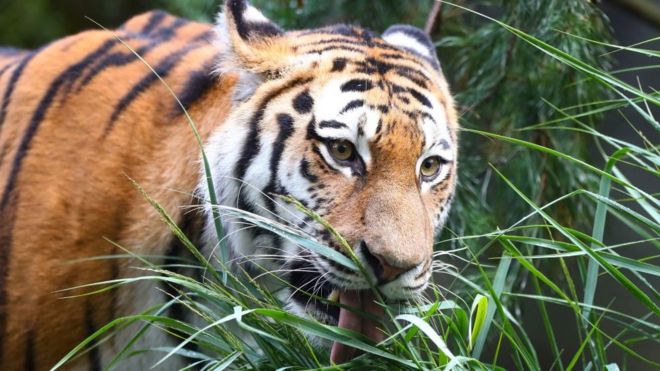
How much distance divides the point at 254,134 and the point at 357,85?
0.30 m

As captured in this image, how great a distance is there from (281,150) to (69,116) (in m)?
0.79

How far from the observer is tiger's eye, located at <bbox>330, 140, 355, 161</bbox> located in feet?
7.84

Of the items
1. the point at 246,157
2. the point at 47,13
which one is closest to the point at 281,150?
the point at 246,157

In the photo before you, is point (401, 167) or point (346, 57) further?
point (346, 57)

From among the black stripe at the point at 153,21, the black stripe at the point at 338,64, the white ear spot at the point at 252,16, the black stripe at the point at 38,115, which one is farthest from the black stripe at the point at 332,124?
the black stripe at the point at 153,21

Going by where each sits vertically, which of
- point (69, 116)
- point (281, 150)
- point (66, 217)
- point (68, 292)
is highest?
point (281, 150)

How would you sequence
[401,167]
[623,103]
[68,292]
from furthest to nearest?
[68,292] < [401,167] < [623,103]

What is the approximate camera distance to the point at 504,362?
6164 mm

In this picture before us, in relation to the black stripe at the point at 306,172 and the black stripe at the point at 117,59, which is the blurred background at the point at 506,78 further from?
the black stripe at the point at 306,172

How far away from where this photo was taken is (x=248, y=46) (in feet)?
8.75

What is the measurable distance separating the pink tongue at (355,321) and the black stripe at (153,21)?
4.99ft

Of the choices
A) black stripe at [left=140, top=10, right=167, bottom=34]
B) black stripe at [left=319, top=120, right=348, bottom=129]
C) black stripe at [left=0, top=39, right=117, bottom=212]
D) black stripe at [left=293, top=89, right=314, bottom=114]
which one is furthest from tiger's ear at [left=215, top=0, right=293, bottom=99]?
black stripe at [left=140, top=10, right=167, bottom=34]

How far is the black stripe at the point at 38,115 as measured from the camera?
114 inches

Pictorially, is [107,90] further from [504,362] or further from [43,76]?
[504,362]
